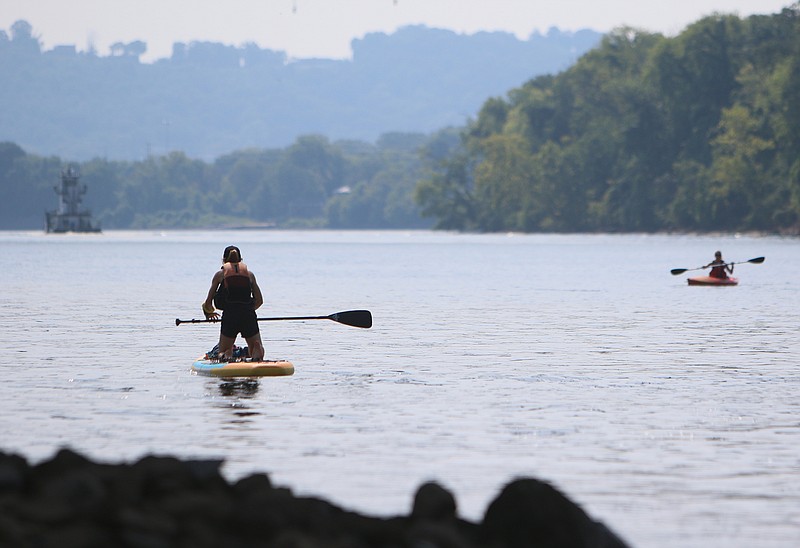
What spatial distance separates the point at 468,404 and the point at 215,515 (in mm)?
9997

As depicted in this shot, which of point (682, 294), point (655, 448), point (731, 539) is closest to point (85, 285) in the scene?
point (682, 294)

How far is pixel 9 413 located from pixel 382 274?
174ft

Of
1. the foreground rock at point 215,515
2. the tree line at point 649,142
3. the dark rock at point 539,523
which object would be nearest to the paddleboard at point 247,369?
the foreground rock at point 215,515

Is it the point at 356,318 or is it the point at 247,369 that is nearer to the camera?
the point at 247,369

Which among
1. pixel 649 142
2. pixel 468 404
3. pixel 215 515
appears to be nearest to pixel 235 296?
pixel 468 404

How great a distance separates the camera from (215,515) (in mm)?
9930

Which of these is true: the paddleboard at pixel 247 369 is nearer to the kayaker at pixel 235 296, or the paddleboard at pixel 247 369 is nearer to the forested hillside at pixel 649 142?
the kayaker at pixel 235 296

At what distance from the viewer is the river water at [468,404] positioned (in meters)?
13.6

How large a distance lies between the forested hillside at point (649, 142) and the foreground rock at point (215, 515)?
118m

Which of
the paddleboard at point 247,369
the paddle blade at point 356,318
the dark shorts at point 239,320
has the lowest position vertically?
the paddleboard at point 247,369

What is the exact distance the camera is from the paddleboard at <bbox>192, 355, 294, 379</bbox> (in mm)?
22781

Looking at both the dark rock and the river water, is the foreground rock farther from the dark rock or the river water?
the river water

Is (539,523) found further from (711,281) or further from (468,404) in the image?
(711,281)

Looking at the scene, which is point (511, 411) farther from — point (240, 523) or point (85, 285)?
point (85, 285)
